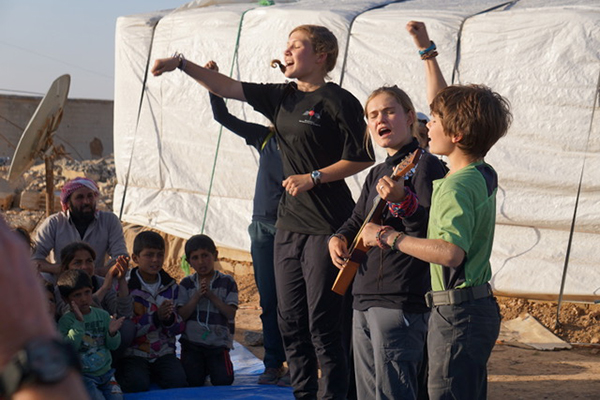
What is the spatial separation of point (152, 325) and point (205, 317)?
293mm

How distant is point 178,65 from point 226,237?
14.2 ft

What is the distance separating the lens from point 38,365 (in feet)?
2.66

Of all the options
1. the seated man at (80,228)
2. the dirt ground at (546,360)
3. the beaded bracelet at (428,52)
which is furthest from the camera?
the seated man at (80,228)

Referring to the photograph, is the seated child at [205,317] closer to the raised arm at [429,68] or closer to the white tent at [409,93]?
the raised arm at [429,68]

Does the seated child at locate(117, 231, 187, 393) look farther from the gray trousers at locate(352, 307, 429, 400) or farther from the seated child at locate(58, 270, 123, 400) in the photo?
the gray trousers at locate(352, 307, 429, 400)

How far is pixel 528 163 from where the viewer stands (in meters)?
6.39

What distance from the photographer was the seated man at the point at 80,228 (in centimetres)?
497

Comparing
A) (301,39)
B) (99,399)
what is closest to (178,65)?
(301,39)

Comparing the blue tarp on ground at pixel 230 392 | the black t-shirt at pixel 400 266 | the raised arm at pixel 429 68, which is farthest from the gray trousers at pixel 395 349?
the blue tarp on ground at pixel 230 392

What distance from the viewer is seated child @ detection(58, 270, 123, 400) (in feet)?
12.8

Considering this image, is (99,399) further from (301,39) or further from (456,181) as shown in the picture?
(456,181)

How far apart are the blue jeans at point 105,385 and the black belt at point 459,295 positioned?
81.2 inches

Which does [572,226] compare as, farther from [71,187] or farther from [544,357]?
[71,187]

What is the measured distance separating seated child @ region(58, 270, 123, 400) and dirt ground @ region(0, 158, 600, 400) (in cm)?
160
